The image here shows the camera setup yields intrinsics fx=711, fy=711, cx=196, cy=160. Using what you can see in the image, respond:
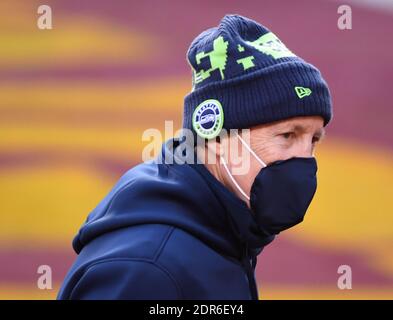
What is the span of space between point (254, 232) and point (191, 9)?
2393mm

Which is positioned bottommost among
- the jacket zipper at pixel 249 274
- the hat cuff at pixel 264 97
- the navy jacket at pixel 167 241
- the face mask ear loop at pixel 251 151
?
the jacket zipper at pixel 249 274

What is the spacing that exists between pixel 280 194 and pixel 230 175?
0.14m

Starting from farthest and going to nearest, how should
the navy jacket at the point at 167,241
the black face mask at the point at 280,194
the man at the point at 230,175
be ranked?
the black face mask at the point at 280,194
the man at the point at 230,175
the navy jacket at the point at 167,241

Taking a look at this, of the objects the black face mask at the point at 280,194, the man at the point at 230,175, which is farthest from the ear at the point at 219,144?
the black face mask at the point at 280,194

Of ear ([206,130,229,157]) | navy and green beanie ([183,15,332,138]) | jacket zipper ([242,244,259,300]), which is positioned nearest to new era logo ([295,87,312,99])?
navy and green beanie ([183,15,332,138])

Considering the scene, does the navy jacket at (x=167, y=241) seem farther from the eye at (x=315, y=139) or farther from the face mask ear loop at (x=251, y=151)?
the eye at (x=315, y=139)

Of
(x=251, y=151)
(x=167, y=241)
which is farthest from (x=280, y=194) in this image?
(x=167, y=241)

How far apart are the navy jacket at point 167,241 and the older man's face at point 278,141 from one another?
0.36 feet

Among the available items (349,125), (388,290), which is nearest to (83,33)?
(349,125)

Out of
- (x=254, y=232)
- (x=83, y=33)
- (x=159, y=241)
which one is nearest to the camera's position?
(x=159, y=241)

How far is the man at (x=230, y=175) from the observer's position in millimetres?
1685

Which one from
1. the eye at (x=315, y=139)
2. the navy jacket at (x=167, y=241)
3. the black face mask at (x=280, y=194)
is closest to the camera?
the navy jacket at (x=167, y=241)
